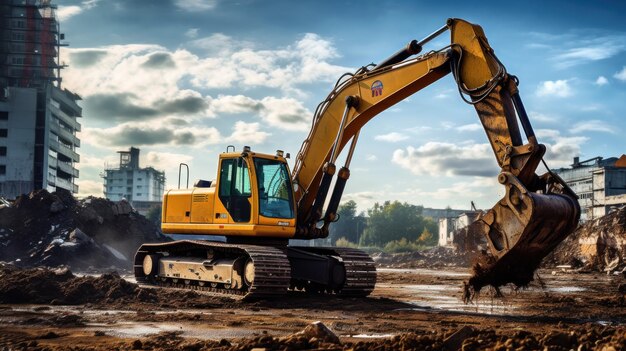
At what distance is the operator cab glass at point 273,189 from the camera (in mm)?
14219

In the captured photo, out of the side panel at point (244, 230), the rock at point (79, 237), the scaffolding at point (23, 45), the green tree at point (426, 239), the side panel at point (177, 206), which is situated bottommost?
the green tree at point (426, 239)

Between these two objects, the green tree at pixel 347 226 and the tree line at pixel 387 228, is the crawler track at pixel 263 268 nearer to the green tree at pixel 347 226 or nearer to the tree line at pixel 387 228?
the tree line at pixel 387 228

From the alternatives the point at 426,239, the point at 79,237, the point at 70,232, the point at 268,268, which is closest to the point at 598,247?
the point at 79,237

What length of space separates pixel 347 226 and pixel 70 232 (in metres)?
93.4

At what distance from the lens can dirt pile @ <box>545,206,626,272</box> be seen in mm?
34344

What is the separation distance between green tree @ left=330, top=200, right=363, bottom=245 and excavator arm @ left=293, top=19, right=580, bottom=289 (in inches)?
3971

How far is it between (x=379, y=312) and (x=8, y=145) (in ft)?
284

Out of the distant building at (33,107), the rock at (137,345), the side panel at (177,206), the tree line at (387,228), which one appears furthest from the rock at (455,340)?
the tree line at (387,228)

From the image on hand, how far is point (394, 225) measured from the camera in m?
111

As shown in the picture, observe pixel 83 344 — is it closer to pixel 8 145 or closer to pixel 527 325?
pixel 527 325

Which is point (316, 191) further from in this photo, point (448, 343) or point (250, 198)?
point (448, 343)

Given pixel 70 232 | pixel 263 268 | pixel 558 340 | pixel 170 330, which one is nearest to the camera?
pixel 558 340

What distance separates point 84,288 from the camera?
1434 cm

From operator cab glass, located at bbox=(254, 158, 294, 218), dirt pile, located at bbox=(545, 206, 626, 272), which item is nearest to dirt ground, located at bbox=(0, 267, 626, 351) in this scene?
operator cab glass, located at bbox=(254, 158, 294, 218)
